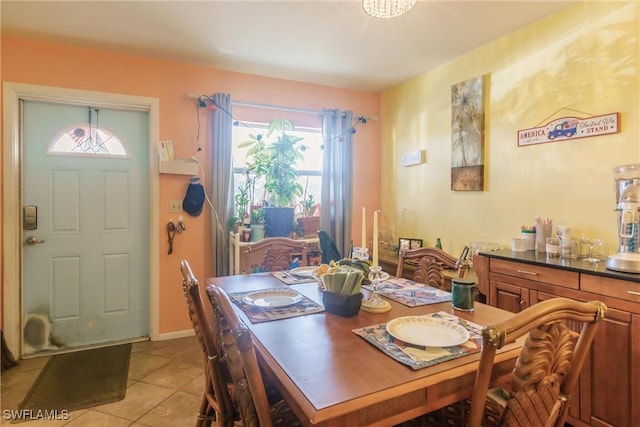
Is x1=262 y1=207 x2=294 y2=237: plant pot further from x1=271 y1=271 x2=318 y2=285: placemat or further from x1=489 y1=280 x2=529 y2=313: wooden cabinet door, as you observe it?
x1=489 y1=280 x2=529 y2=313: wooden cabinet door

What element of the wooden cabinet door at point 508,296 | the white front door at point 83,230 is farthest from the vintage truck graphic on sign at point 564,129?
the white front door at point 83,230

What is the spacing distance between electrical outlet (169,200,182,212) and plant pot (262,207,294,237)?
747mm

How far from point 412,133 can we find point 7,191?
11.5 ft

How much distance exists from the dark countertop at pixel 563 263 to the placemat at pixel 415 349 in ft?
2.98

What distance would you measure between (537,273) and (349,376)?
1.57 m

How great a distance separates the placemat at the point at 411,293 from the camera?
157cm

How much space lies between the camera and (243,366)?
0.89 meters

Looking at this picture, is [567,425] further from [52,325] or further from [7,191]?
[7,191]

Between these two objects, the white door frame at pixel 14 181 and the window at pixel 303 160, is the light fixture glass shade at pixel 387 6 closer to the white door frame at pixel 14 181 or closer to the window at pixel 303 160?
the window at pixel 303 160

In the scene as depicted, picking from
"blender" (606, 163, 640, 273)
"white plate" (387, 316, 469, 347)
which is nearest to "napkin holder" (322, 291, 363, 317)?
"white plate" (387, 316, 469, 347)

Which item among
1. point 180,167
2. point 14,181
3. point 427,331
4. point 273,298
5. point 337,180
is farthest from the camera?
point 337,180

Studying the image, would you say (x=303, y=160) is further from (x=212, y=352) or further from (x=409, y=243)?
(x=212, y=352)

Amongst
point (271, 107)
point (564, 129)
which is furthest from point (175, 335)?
point (564, 129)

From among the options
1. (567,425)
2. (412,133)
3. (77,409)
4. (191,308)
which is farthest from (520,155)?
(77,409)
